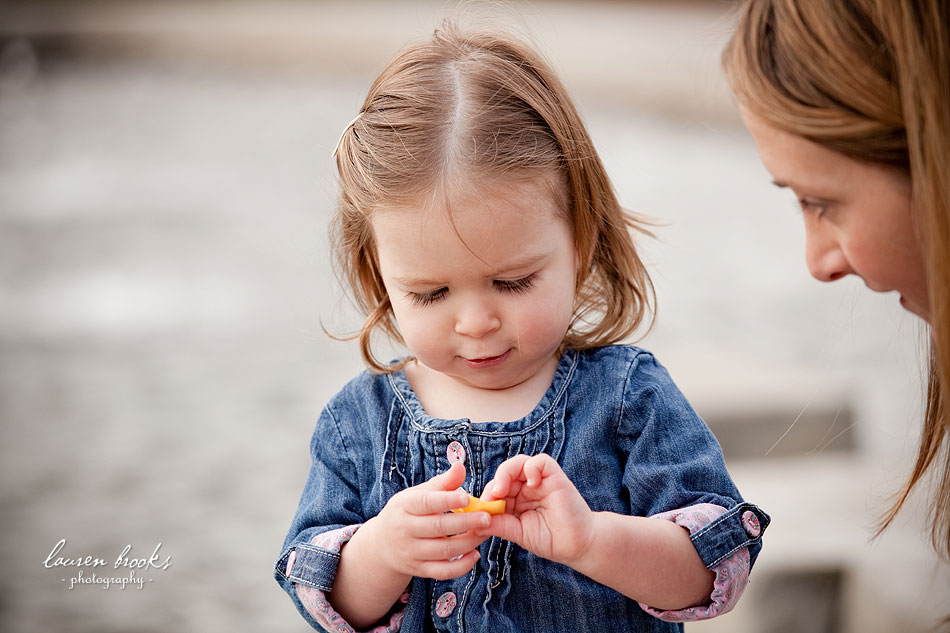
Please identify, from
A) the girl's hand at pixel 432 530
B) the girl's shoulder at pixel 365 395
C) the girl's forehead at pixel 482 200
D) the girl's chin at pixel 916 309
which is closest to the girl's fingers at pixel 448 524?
the girl's hand at pixel 432 530

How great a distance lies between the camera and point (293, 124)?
40.8 ft

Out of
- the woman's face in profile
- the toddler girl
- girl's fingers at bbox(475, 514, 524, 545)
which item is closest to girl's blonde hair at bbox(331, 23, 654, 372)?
the toddler girl

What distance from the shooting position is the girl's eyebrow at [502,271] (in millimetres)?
1693

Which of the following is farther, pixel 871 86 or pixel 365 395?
pixel 365 395

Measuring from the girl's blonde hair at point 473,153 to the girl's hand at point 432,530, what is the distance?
39 cm

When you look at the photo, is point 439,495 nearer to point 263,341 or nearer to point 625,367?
point 625,367

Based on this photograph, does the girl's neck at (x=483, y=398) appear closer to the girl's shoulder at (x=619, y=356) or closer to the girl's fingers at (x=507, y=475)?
the girl's shoulder at (x=619, y=356)

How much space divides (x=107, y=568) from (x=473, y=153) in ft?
8.91

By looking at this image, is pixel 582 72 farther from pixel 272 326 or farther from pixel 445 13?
pixel 445 13

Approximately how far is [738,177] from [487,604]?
862 centimetres

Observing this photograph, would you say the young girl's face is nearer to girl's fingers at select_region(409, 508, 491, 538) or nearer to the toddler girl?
the toddler girl

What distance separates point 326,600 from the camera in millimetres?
1760

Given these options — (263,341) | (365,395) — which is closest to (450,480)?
(365,395)

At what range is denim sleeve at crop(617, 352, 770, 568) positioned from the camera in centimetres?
168
